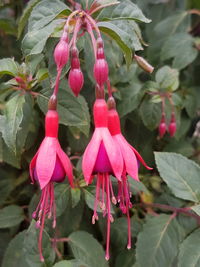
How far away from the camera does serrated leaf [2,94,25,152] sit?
0.76 metres

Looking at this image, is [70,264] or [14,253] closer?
[70,264]

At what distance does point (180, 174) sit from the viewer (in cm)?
103

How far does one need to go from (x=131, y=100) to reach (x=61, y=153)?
1.95ft

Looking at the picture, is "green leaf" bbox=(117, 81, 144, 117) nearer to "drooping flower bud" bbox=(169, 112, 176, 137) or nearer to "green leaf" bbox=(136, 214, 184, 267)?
"drooping flower bud" bbox=(169, 112, 176, 137)

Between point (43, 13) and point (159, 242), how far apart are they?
0.63m

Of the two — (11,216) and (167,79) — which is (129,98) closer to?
(167,79)

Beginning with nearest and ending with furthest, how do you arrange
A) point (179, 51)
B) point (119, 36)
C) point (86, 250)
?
point (119, 36) < point (86, 250) < point (179, 51)

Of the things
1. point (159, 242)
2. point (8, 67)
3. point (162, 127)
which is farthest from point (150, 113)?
point (8, 67)

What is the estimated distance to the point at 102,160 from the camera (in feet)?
1.92

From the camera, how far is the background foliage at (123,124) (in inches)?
31.7

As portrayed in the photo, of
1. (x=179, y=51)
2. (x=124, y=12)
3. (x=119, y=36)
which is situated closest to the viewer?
(x=119, y=36)

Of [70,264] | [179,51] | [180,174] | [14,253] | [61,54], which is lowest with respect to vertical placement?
[14,253]

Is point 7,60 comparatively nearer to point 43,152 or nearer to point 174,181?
point 43,152

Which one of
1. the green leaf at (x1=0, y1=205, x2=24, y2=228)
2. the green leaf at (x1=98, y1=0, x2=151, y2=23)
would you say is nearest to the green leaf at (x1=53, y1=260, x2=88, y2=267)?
the green leaf at (x1=0, y1=205, x2=24, y2=228)
